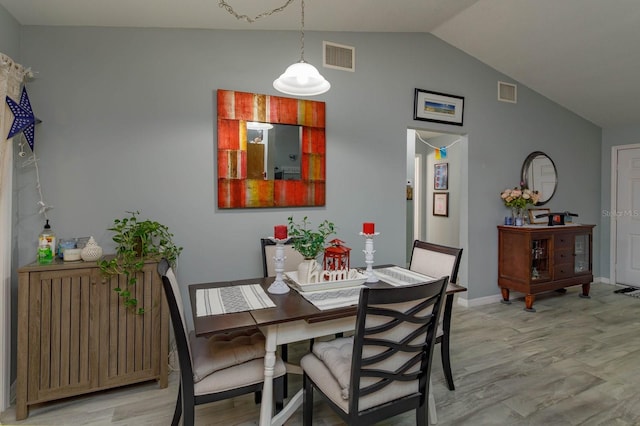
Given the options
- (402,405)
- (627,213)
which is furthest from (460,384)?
(627,213)

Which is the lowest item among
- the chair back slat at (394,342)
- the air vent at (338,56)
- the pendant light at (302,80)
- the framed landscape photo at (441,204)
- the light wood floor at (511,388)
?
the light wood floor at (511,388)

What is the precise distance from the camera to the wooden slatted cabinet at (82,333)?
2.03 meters

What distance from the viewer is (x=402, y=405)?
1554 mm

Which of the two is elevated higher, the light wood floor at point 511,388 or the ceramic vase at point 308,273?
the ceramic vase at point 308,273

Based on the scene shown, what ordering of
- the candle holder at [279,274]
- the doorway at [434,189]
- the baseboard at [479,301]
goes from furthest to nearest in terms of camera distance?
the doorway at [434,189]
the baseboard at [479,301]
the candle holder at [279,274]

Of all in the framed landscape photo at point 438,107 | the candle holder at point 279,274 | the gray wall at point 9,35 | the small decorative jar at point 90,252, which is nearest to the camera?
the candle holder at point 279,274

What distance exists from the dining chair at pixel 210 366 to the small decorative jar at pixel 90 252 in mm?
806

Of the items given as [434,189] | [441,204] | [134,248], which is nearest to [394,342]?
[134,248]

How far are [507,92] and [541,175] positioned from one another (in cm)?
118

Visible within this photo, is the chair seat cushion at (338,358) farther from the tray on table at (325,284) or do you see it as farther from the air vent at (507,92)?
the air vent at (507,92)

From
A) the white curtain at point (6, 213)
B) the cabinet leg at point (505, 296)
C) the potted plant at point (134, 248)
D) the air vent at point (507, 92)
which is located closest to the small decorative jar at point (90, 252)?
the potted plant at point (134, 248)

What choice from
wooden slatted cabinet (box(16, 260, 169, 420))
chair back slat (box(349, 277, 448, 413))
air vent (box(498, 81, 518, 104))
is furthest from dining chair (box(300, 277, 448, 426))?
air vent (box(498, 81, 518, 104))

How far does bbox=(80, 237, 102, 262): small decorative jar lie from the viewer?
2.20 metres

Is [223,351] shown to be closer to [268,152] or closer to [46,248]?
[46,248]
